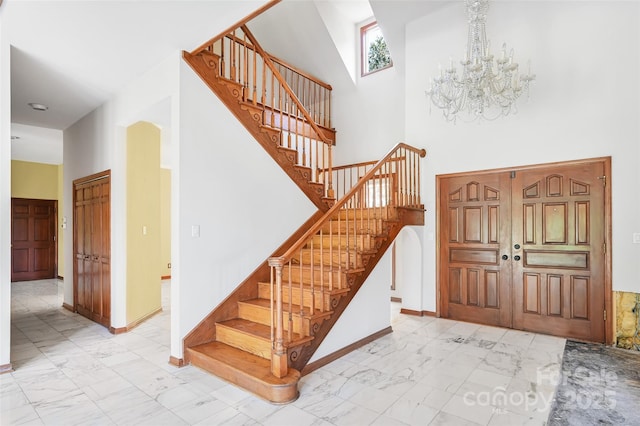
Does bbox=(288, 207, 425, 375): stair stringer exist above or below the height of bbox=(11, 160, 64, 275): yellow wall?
below

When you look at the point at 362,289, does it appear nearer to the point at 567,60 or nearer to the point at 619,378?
the point at 619,378

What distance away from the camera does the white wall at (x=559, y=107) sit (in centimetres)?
372

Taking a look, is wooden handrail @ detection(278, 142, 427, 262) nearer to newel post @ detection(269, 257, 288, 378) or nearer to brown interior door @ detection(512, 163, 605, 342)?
newel post @ detection(269, 257, 288, 378)

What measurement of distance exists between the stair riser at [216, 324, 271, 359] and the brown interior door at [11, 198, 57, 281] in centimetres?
803

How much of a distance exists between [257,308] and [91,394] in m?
1.48

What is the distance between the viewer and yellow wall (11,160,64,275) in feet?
27.6

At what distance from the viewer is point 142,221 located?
470 centimetres

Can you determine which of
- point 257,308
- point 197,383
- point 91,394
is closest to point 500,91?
point 257,308

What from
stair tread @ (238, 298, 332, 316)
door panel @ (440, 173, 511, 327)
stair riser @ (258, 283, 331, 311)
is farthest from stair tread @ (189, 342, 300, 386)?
door panel @ (440, 173, 511, 327)

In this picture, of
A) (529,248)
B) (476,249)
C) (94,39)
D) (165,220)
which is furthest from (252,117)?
(165,220)

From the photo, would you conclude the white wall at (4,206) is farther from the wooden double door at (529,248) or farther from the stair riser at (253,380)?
the wooden double door at (529,248)

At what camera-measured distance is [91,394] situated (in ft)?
8.95

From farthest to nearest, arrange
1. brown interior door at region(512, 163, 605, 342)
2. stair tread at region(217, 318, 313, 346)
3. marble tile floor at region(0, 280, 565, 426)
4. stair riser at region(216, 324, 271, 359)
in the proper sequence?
brown interior door at region(512, 163, 605, 342)
stair riser at region(216, 324, 271, 359)
stair tread at region(217, 318, 313, 346)
marble tile floor at region(0, 280, 565, 426)

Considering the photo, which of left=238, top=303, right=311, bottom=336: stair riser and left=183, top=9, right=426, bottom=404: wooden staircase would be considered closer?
left=183, top=9, right=426, bottom=404: wooden staircase
